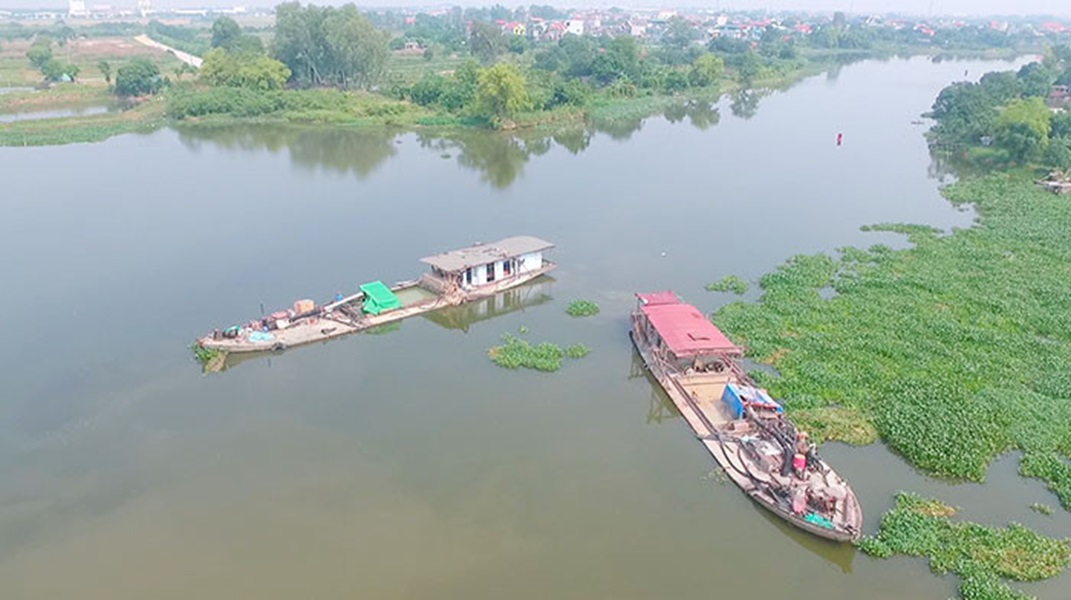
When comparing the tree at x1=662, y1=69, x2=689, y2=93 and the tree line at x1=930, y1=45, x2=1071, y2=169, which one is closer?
the tree line at x1=930, y1=45, x2=1071, y2=169

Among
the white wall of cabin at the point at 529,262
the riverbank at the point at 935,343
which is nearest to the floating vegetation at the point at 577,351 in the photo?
the riverbank at the point at 935,343

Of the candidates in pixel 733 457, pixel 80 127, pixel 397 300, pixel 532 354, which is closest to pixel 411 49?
pixel 80 127

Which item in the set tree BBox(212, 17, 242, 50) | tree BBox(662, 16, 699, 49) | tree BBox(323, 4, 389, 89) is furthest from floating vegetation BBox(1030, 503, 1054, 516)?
tree BBox(662, 16, 699, 49)

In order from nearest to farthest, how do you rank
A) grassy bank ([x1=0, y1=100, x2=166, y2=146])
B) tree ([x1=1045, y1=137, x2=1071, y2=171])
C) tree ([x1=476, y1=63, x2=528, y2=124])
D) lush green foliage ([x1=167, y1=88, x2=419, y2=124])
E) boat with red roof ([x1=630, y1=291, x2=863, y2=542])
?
boat with red roof ([x1=630, y1=291, x2=863, y2=542]) → tree ([x1=1045, y1=137, x2=1071, y2=171]) → grassy bank ([x1=0, y1=100, x2=166, y2=146]) → tree ([x1=476, y1=63, x2=528, y2=124]) → lush green foliage ([x1=167, y1=88, x2=419, y2=124])

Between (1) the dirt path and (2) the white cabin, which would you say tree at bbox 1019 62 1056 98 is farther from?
(1) the dirt path

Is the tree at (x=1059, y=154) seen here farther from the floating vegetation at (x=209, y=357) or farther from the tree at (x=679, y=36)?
the tree at (x=679, y=36)

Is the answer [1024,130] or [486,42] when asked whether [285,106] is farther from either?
Result: [1024,130]
